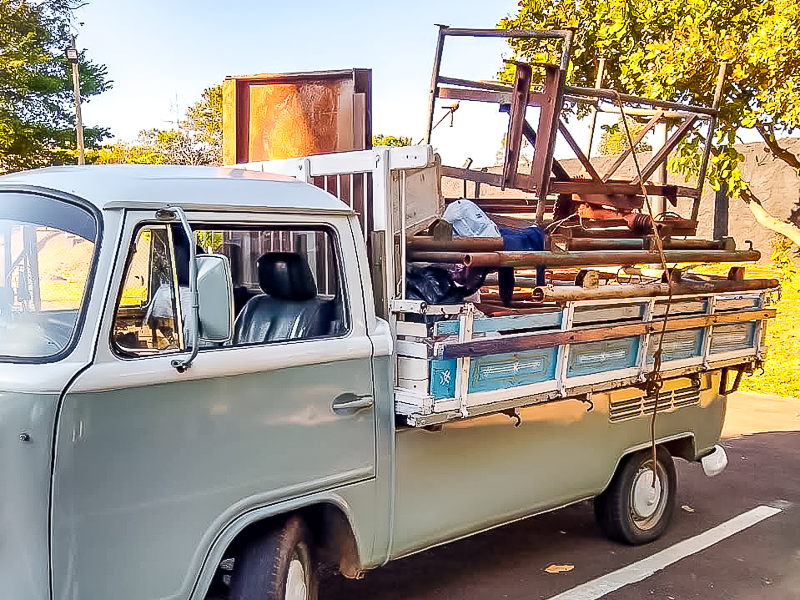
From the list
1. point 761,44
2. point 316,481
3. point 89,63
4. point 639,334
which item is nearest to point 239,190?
point 316,481

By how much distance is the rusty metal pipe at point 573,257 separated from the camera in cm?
388

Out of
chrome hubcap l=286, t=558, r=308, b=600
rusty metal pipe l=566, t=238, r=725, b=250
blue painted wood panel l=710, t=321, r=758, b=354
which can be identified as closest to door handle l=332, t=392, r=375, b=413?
chrome hubcap l=286, t=558, r=308, b=600

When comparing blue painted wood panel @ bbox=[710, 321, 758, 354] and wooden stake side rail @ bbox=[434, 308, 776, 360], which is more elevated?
wooden stake side rail @ bbox=[434, 308, 776, 360]

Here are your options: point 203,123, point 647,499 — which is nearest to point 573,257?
point 647,499

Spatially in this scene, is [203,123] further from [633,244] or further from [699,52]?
[633,244]

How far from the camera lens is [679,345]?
521 cm

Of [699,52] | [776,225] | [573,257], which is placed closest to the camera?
[573,257]

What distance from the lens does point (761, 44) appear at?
9.96 m

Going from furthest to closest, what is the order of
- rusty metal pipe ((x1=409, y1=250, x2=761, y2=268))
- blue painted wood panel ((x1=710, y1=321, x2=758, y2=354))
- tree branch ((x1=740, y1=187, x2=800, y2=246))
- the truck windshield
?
tree branch ((x1=740, y1=187, x2=800, y2=246)), blue painted wood panel ((x1=710, y1=321, x2=758, y2=354)), rusty metal pipe ((x1=409, y1=250, x2=761, y2=268)), the truck windshield

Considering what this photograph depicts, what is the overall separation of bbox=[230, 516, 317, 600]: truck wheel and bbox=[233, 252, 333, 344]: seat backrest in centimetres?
82

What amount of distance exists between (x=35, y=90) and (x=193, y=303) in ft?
66.9

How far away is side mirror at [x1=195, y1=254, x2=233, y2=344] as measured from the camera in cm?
293

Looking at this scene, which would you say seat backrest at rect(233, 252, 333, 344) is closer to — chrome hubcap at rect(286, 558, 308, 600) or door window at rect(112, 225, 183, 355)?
door window at rect(112, 225, 183, 355)

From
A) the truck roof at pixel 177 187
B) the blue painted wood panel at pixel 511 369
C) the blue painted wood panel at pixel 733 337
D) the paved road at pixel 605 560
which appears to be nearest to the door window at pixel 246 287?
the truck roof at pixel 177 187
